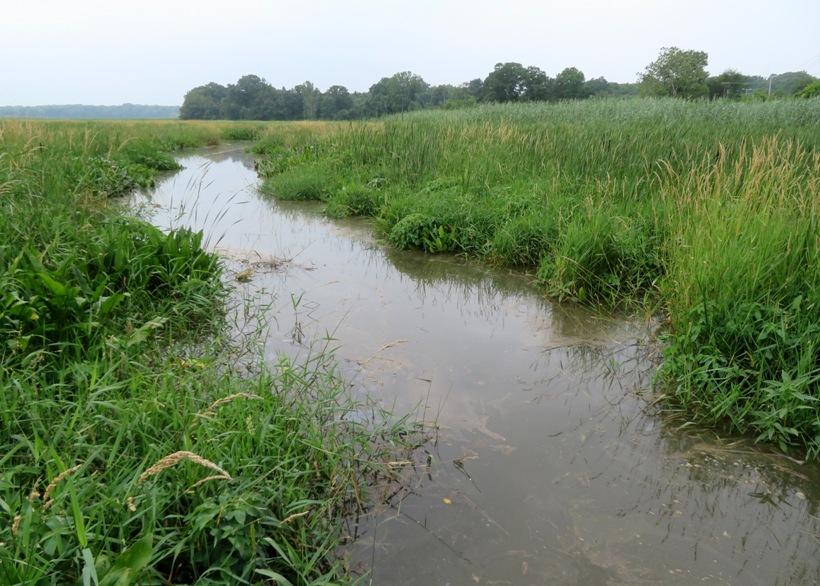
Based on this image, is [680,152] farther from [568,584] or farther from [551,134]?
[568,584]

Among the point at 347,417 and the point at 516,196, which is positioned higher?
the point at 516,196

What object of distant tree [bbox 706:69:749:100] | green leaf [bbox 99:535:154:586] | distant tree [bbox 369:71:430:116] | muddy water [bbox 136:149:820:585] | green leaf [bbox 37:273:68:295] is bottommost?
muddy water [bbox 136:149:820:585]

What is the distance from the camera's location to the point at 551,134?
7820mm

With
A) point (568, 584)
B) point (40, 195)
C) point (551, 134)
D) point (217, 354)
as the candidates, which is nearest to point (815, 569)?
point (568, 584)

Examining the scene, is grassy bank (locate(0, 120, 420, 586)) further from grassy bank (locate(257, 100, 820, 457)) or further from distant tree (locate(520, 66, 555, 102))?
distant tree (locate(520, 66, 555, 102))

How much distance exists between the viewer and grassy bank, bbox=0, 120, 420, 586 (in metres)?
1.56

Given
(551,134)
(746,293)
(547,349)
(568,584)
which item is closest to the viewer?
(568,584)

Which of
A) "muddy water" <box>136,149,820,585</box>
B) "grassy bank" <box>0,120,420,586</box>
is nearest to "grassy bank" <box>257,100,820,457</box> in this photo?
"muddy water" <box>136,149,820,585</box>

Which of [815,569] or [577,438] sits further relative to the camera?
[577,438]

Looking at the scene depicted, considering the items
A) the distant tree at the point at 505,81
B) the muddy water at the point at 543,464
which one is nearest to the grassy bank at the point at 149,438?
the muddy water at the point at 543,464

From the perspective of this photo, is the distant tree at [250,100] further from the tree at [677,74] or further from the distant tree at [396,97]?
the distant tree at [396,97]

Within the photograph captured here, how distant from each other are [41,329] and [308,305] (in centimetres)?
185

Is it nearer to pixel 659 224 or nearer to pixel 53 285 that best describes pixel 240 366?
pixel 53 285

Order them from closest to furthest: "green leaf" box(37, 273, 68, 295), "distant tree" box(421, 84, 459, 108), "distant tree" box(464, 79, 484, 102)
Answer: "green leaf" box(37, 273, 68, 295) < "distant tree" box(421, 84, 459, 108) < "distant tree" box(464, 79, 484, 102)
